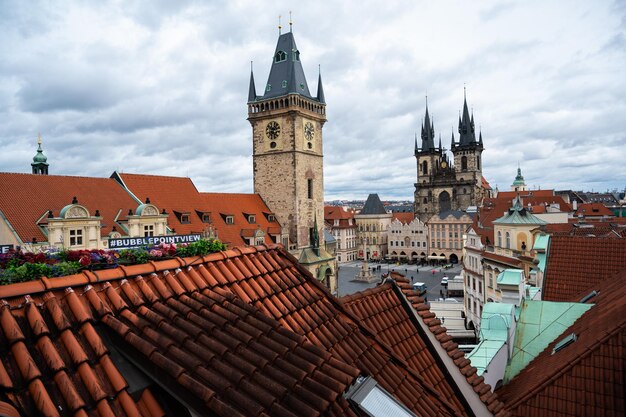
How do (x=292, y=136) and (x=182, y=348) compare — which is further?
(x=292, y=136)

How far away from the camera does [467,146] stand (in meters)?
84.5

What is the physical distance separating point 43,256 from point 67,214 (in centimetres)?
1868

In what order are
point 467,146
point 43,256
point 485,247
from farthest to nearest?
point 467,146
point 485,247
point 43,256

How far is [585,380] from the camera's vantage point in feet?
16.8

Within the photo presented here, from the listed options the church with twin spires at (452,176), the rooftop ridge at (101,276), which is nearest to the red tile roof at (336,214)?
the church with twin spires at (452,176)

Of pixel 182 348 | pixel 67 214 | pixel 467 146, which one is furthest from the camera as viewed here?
pixel 467 146

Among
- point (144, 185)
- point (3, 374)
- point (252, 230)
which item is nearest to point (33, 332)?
point (3, 374)

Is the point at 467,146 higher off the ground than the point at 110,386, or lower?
higher

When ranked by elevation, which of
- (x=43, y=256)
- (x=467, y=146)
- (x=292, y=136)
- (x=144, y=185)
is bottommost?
(x=43, y=256)

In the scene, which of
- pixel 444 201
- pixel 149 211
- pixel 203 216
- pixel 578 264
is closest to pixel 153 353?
pixel 578 264

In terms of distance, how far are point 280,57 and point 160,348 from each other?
37.8 metres

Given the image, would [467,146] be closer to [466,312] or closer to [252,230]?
[466,312]

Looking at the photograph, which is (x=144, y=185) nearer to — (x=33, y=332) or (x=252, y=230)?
(x=252, y=230)

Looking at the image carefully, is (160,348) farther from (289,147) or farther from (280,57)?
(280,57)
